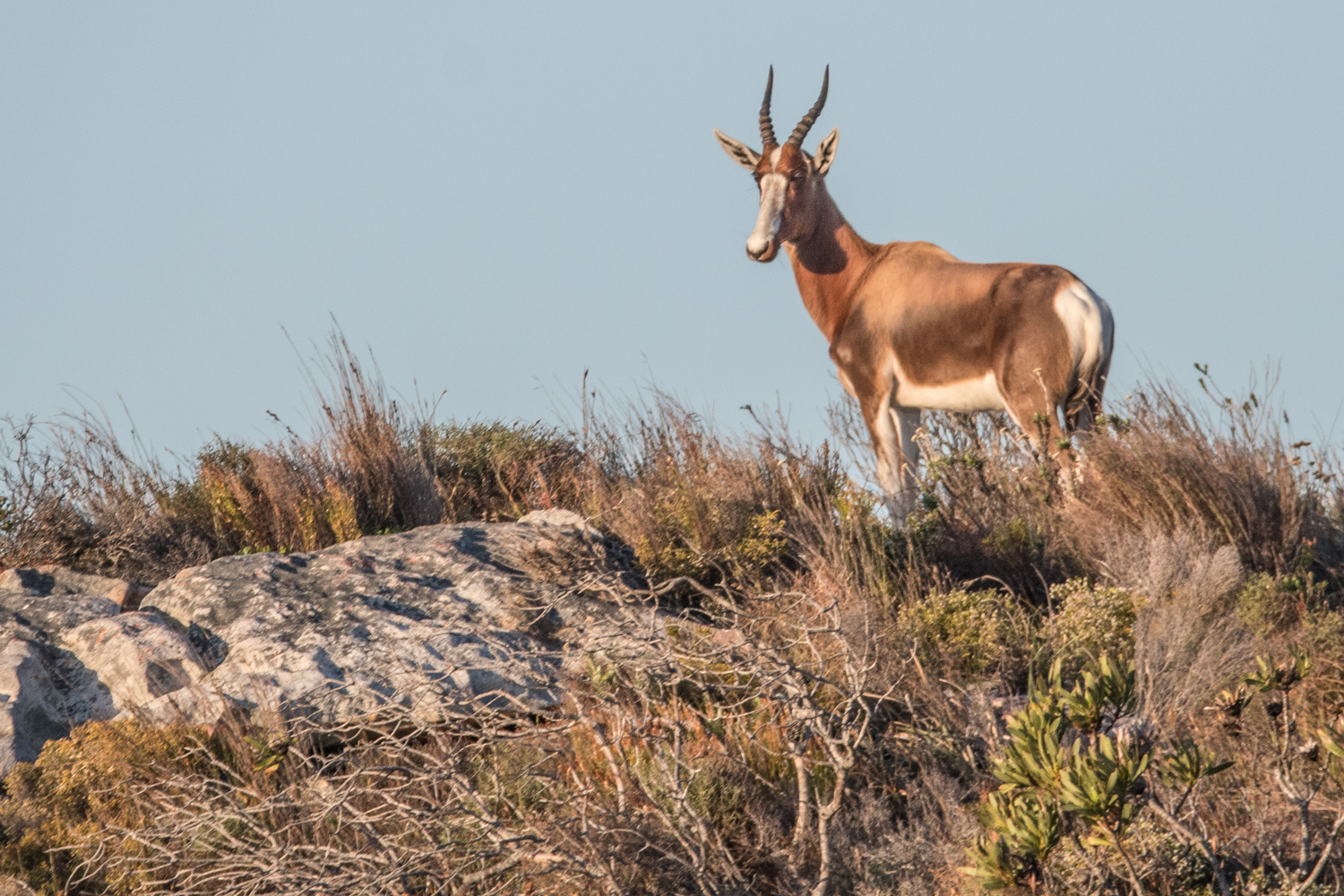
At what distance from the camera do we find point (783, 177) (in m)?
9.05

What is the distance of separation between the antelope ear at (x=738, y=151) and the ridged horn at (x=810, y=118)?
1.01 feet

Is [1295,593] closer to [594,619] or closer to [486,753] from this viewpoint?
[594,619]

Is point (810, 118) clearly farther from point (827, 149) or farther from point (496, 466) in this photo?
point (496, 466)

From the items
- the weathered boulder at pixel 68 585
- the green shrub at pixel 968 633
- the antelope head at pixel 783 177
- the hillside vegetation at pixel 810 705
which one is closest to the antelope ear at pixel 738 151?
the antelope head at pixel 783 177

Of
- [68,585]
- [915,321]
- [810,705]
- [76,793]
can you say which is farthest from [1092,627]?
[68,585]

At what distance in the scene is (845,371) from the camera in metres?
8.85

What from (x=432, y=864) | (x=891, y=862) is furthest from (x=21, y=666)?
(x=891, y=862)

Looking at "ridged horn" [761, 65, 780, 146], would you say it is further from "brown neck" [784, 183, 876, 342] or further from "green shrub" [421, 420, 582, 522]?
"green shrub" [421, 420, 582, 522]

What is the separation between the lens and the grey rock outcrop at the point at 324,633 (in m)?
A: 5.80

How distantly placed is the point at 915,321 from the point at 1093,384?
1.22 m

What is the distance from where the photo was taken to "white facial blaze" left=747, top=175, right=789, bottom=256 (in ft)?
28.9

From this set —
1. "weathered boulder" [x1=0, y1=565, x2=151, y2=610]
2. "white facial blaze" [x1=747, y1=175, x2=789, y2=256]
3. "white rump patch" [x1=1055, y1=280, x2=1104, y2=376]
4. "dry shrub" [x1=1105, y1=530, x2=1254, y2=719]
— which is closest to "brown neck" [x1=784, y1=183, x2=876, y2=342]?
"white facial blaze" [x1=747, y1=175, x2=789, y2=256]

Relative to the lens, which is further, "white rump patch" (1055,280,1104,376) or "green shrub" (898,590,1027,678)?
"white rump patch" (1055,280,1104,376)

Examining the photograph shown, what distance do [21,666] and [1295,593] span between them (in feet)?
20.4
